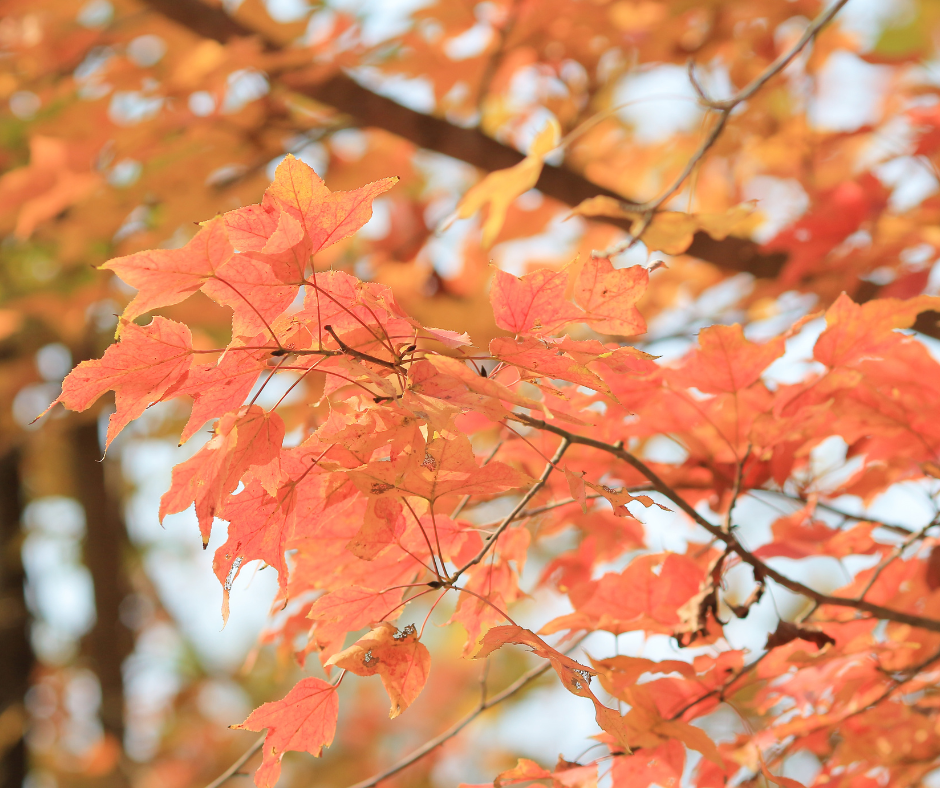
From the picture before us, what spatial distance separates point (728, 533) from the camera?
569 mm

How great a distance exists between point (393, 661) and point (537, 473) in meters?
0.31

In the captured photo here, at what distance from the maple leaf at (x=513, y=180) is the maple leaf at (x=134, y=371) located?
0.37 meters

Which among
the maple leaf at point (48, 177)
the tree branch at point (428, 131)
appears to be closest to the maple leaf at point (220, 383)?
the tree branch at point (428, 131)

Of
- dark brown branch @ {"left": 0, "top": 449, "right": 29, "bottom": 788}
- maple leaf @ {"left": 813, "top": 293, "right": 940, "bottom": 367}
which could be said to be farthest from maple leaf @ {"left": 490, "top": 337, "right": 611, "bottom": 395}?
dark brown branch @ {"left": 0, "top": 449, "right": 29, "bottom": 788}

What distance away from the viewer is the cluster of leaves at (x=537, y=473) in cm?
43

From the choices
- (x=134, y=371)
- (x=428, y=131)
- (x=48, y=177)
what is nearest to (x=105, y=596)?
(x=48, y=177)

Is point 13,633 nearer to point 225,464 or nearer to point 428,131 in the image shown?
point 428,131

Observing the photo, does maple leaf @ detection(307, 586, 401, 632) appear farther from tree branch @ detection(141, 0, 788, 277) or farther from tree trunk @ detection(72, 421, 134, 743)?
tree trunk @ detection(72, 421, 134, 743)

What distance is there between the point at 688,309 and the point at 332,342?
103 centimetres

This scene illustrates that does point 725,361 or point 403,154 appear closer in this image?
point 725,361

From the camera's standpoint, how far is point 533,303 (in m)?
0.46

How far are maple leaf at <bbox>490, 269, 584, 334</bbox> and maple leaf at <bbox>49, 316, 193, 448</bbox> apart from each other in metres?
0.18

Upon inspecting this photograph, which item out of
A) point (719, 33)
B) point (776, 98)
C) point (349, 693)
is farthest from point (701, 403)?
point (349, 693)

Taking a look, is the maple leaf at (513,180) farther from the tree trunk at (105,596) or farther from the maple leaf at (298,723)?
the tree trunk at (105,596)
